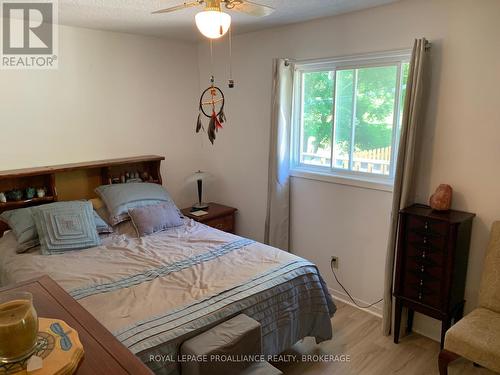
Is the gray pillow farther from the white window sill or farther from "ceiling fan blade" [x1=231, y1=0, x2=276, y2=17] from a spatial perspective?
"ceiling fan blade" [x1=231, y1=0, x2=276, y2=17]

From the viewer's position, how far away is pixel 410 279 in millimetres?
2611

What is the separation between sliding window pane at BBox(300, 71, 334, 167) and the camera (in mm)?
3285

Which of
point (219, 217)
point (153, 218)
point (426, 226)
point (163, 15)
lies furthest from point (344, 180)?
point (163, 15)

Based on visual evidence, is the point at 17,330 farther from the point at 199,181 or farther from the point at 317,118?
the point at 199,181

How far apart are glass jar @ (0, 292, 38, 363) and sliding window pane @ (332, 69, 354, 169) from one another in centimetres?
272

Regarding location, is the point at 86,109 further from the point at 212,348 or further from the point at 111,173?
the point at 212,348

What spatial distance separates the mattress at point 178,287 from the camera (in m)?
1.82

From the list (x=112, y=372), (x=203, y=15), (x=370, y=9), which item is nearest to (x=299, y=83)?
(x=370, y=9)

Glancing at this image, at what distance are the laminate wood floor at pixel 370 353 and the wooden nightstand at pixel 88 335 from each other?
5.46ft

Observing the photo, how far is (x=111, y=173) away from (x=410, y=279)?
280cm

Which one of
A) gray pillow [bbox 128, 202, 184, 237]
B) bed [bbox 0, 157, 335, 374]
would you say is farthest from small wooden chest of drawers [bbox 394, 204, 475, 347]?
gray pillow [bbox 128, 202, 184, 237]

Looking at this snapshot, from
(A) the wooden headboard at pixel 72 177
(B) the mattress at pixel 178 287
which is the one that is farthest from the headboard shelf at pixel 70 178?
(B) the mattress at pixel 178 287

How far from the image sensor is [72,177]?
3410 millimetres

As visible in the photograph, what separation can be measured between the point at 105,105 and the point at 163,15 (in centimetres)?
112
